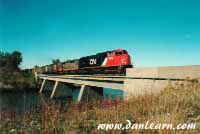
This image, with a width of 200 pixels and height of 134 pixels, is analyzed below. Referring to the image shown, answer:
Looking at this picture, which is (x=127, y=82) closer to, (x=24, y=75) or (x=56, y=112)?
(x=56, y=112)

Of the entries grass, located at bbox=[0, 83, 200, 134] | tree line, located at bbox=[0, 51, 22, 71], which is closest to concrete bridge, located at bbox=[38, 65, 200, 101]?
grass, located at bbox=[0, 83, 200, 134]

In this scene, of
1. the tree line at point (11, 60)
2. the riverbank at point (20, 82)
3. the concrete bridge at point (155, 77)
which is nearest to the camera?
the concrete bridge at point (155, 77)

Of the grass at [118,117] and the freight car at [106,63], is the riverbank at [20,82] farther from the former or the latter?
the grass at [118,117]

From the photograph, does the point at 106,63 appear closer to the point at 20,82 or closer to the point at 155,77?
the point at 155,77

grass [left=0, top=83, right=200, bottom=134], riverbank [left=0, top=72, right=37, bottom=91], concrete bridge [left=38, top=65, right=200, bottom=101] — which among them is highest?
concrete bridge [left=38, top=65, right=200, bottom=101]

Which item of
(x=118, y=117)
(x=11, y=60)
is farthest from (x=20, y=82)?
(x=118, y=117)

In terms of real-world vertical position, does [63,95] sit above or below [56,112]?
below

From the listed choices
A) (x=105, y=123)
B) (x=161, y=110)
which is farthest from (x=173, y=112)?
(x=105, y=123)

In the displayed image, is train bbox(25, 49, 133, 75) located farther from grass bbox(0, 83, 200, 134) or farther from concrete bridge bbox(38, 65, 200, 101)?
grass bbox(0, 83, 200, 134)

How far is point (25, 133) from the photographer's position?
772 centimetres

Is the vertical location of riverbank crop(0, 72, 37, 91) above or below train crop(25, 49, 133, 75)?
below

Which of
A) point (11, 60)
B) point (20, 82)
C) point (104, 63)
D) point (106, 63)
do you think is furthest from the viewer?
point (11, 60)

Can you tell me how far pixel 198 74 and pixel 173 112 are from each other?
655cm

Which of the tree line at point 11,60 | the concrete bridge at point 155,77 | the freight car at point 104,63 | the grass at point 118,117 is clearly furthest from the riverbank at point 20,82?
the grass at point 118,117
